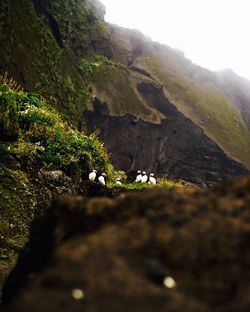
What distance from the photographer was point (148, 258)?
259 centimetres

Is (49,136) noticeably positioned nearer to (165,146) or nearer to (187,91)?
(165,146)

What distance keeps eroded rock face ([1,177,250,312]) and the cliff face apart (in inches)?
885

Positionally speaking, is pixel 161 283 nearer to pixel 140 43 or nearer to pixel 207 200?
pixel 207 200

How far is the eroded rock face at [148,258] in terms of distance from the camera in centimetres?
237

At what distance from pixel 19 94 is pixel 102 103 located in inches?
1060

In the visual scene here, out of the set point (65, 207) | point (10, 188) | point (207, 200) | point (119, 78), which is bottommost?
point (119, 78)

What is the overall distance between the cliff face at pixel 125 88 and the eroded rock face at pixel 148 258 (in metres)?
22.5

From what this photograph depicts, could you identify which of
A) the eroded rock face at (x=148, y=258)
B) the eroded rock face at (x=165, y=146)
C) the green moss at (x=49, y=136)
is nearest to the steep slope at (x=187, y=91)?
the eroded rock face at (x=165, y=146)

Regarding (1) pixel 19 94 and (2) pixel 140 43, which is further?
(2) pixel 140 43

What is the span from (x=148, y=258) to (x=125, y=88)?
45921mm

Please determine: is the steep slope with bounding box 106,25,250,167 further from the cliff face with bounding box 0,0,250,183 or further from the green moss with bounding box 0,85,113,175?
the green moss with bounding box 0,85,113,175

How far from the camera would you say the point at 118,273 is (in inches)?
95.9

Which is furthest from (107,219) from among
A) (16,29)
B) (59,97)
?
(59,97)

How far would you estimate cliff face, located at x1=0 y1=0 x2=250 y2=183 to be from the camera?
92.3 feet
